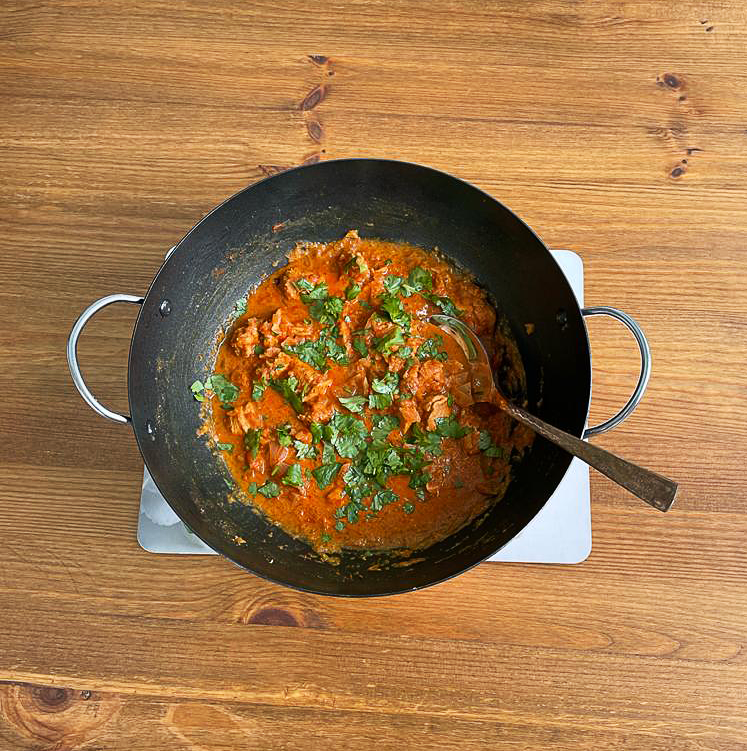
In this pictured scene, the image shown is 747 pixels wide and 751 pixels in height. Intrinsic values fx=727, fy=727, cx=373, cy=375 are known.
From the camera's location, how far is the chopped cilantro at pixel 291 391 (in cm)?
234

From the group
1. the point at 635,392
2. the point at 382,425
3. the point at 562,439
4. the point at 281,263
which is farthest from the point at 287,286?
the point at 635,392

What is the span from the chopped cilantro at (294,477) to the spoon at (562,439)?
2.03 ft

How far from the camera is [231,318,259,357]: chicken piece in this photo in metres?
2.40

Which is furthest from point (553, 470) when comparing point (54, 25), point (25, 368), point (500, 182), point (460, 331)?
point (54, 25)

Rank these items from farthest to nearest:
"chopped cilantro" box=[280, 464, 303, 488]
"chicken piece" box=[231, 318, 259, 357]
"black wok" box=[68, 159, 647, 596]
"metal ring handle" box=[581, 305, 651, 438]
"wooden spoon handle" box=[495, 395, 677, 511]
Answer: "chicken piece" box=[231, 318, 259, 357] → "chopped cilantro" box=[280, 464, 303, 488] → "black wok" box=[68, 159, 647, 596] → "metal ring handle" box=[581, 305, 651, 438] → "wooden spoon handle" box=[495, 395, 677, 511]

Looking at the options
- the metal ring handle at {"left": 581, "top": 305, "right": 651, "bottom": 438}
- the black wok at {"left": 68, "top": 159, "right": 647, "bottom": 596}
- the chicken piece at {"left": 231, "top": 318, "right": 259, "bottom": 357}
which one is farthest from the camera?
the chicken piece at {"left": 231, "top": 318, "right": 259, "bottom": 357}

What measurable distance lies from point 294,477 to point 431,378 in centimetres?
54

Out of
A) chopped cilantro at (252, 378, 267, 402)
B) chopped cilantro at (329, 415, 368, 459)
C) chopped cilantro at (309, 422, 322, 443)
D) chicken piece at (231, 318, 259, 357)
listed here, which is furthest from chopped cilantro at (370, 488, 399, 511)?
chicken piece at (231, 318, 259, 357)

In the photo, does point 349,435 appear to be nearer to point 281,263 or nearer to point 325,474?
point 325,474

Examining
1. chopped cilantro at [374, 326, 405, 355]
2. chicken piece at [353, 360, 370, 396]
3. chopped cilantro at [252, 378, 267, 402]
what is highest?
chopped cilantro at [374, 326, 405, 355]

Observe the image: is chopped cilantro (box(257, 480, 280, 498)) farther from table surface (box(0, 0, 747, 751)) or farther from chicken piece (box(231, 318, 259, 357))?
chicken piece (box(231, 318, 259, 357))

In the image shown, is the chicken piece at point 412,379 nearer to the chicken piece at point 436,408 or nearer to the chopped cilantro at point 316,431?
the chicken piece at point 436,408

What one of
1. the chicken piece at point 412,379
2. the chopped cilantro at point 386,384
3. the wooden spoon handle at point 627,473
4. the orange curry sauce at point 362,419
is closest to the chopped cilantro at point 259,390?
the orange curry sauce at point 362,419

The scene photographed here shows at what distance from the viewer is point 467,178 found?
8.83 feet
